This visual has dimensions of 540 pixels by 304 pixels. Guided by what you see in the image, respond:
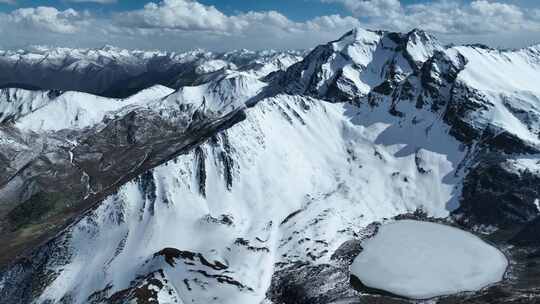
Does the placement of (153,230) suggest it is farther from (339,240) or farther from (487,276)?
(487,276)

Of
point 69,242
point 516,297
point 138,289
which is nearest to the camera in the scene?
point 516,297

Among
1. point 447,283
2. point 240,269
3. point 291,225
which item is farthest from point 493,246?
point 240,269

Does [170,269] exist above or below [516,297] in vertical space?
below

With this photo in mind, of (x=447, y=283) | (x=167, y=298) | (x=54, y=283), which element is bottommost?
(x=54, y=283)

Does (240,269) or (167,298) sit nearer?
(167,298)

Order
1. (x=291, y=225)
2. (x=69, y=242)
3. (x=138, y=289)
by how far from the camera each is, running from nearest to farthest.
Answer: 1. (x=138, y=289)
2. (x=69, y=242)
3. (x=291, y=225)

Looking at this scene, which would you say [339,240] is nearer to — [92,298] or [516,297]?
[516,297]
